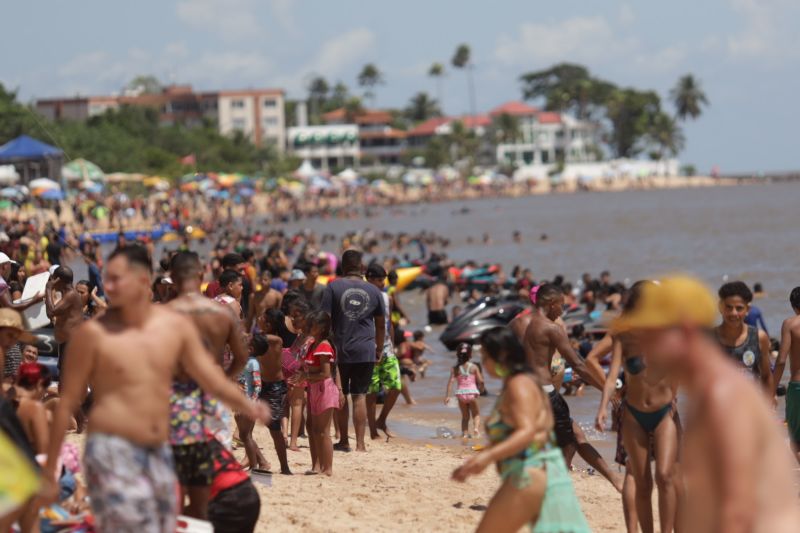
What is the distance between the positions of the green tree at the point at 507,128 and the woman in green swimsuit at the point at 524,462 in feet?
490

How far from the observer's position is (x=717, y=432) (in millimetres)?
4152

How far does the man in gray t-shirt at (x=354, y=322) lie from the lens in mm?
10977

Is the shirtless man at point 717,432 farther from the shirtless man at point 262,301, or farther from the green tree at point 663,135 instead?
the green tree at point 663,135

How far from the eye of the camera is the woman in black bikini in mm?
7457

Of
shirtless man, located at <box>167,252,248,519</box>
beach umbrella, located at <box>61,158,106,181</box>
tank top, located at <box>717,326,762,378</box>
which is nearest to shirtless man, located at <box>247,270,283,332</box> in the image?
tank top, located at <box>717,326,762,378</box>

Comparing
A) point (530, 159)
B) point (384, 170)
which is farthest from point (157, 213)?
point (530, 159)

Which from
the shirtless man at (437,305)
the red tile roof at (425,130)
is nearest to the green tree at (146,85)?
the red tile roof at (425,130)

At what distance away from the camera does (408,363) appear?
60.6ft

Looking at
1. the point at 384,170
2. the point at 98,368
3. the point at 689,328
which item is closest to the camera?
the point at 689,328

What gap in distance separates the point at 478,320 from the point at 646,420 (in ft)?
42.9

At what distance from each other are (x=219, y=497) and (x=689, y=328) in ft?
9.35

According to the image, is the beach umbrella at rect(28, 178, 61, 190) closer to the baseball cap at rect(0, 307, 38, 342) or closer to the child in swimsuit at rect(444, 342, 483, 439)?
the child in swimsuit at rect(444, 342, 483, 439)

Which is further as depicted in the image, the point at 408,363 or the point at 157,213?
the point at 157,213

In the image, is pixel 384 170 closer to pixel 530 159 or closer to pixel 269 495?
pixel 530 159
